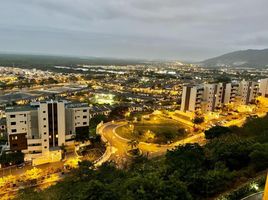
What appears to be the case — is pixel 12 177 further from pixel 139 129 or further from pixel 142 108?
pixel 142 108

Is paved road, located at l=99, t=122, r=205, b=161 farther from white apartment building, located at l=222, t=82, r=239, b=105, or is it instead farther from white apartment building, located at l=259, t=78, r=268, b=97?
white apartment building, located at l=259, t=78, r=268, b=97

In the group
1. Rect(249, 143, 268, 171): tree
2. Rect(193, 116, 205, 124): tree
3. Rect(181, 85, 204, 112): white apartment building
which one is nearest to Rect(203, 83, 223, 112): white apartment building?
Rect(181, 85, 204, 112): white apartment building

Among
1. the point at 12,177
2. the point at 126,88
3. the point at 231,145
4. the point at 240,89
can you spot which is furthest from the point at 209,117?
the point at 126,88

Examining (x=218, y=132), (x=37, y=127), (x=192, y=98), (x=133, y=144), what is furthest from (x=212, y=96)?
(x=37, y=127)

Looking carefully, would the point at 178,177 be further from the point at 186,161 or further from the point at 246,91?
the point at 246,91

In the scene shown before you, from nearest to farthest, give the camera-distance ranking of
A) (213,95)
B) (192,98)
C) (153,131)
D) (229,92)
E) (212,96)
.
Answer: (153,131) → (192,98) → (212,96) → (213,95) → (229,92)

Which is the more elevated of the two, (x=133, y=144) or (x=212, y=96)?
(x=212, y=96)

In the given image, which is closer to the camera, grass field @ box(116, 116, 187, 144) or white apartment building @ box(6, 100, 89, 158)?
white apartment building @ box(6, 100, 89, 158)
